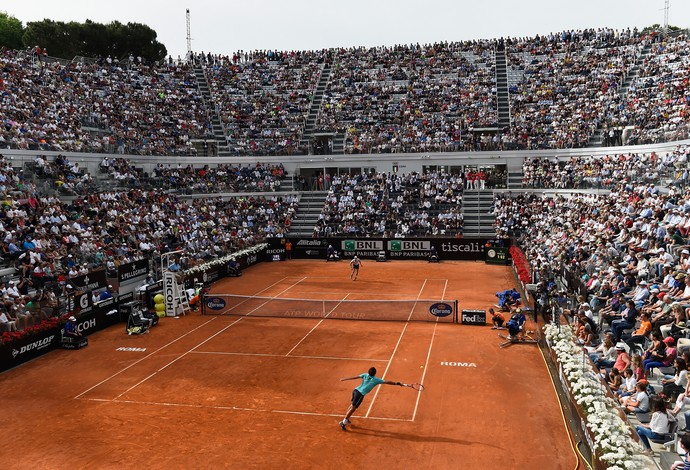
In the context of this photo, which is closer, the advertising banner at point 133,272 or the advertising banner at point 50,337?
the advertising banner at point 50,337

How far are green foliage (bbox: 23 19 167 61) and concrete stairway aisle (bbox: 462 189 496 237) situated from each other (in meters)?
56.5

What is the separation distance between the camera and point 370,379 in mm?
16516

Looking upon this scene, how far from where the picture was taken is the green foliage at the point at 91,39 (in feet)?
265

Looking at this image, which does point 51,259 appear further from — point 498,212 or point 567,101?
point 567,101

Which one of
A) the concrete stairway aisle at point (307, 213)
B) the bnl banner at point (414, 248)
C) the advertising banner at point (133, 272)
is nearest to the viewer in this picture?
the advertising banner at point (133, 272)

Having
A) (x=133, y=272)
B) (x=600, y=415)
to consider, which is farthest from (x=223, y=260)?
(x=600, y=415)

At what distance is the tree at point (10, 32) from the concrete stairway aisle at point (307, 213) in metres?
54.7

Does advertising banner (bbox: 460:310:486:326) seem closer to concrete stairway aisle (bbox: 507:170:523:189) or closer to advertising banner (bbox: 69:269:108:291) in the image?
advertising banner (bbox: 69:269:108:291)

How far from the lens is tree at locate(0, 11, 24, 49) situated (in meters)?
82.2

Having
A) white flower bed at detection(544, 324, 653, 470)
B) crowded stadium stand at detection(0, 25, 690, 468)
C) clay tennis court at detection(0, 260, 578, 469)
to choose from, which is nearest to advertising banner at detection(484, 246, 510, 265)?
crowded stadium stand at detection(0, 25, 690, 468)

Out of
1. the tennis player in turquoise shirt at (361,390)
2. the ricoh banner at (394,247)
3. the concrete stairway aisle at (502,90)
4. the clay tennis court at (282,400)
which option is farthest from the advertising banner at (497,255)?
the tennis player in turquoise shirt at (361,390)

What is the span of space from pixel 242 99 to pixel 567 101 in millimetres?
35279

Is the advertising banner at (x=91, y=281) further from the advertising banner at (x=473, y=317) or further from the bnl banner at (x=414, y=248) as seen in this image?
the bnl banner at (x=414, y=248)

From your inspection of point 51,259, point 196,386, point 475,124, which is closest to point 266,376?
point 196,386
